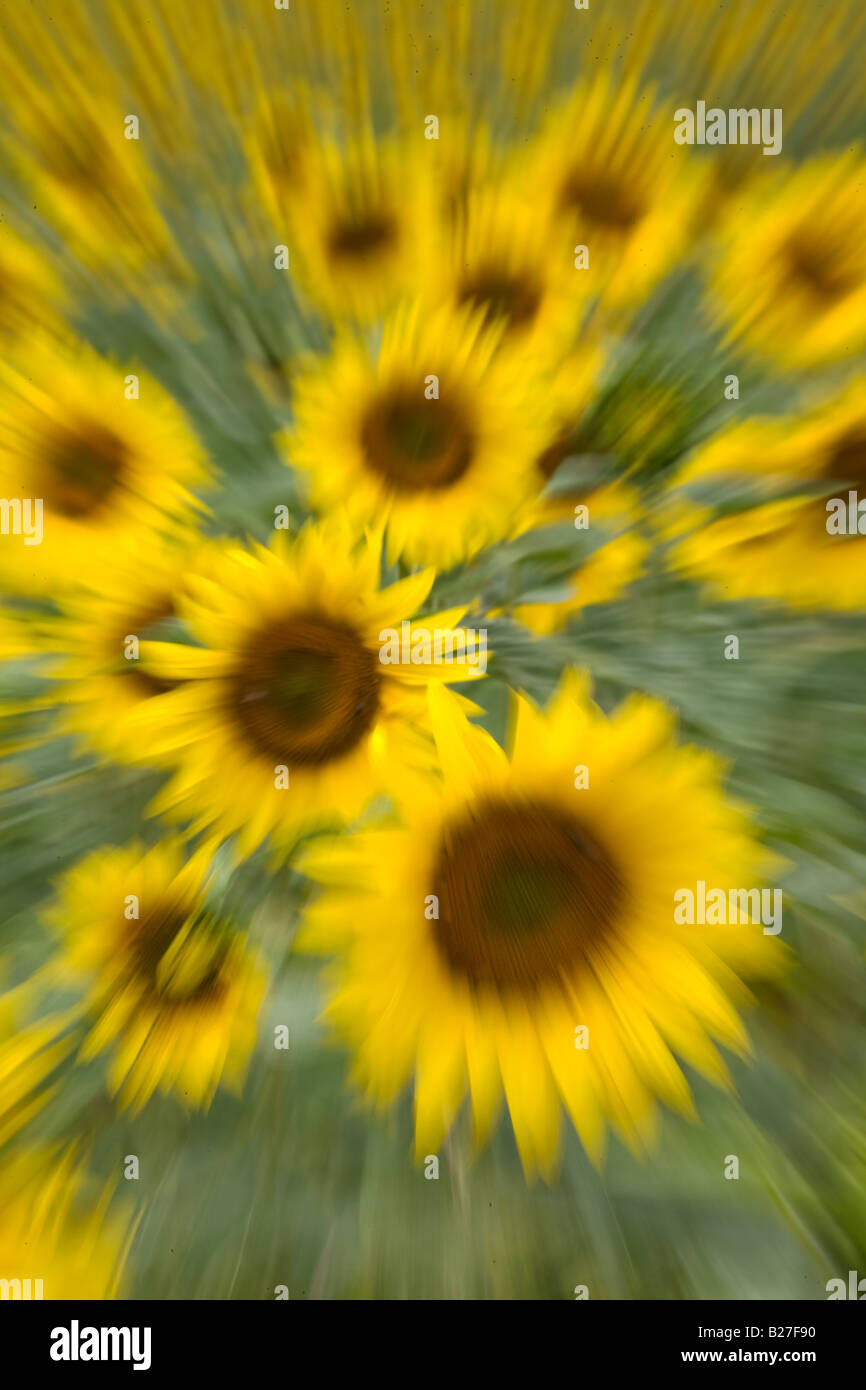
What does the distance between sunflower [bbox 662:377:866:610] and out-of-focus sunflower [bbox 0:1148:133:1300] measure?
34cm

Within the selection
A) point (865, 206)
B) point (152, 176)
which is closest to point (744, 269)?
point (865, 206)

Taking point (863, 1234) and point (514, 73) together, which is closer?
point (863, 1234)

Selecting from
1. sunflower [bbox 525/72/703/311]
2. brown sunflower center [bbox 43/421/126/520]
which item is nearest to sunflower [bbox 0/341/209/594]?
brown sunflower center [bbox 43/421/126/520]

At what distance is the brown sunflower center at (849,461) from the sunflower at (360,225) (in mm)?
215

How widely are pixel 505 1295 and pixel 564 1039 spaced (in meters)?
0.10

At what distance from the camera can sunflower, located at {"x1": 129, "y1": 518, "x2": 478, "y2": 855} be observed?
0.34 meters

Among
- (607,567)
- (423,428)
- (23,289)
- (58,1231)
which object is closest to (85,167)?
(23,289)

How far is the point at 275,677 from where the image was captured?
0.36m

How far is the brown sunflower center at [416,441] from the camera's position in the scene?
1.26 ft

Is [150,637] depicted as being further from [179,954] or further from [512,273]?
[512,273]

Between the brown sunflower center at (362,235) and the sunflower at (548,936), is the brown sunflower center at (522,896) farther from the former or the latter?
the brown sunflower center at (362,235)

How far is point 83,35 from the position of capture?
Result: 383 mm

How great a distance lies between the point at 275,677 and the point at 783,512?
0.23m

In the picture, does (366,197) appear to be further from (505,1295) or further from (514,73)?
(505,1295)
